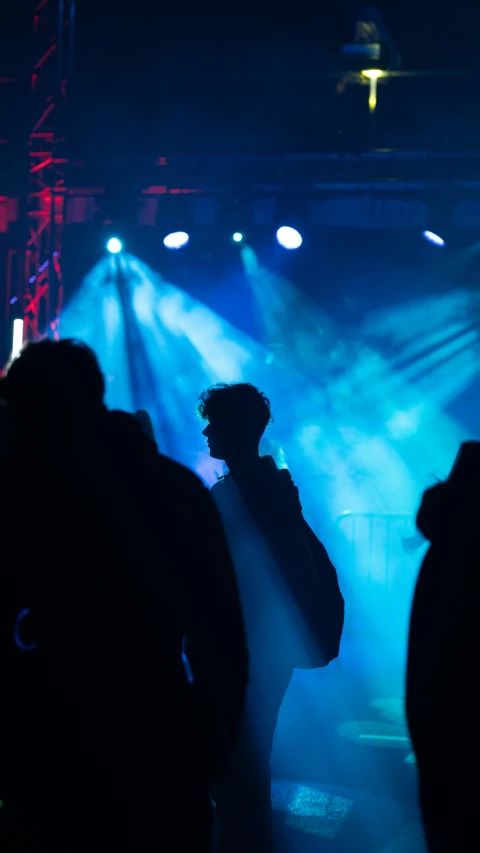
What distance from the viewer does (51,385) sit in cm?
176

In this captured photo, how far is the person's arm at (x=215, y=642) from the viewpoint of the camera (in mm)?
1761

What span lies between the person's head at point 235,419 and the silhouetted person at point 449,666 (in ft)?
4.14

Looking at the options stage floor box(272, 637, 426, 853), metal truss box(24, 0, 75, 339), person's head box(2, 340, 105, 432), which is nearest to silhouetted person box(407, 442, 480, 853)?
person's head box(2, 340, 105, 432)

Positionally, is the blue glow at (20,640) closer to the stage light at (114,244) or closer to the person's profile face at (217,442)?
the person's profile face at (217,442)

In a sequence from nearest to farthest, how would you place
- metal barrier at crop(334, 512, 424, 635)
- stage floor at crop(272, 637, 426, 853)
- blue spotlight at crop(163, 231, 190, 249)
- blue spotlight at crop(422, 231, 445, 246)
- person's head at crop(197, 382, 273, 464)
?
person's head at crop(197, 382, 273, 464) → stage floor at crop(272, 637, 426, 853) → metal barrier at crop(334, 512, 424, 635) → blue spotlight at crop(163, 231, 190, 249) → blue spotlight at crop(422, 231, 445, 246)

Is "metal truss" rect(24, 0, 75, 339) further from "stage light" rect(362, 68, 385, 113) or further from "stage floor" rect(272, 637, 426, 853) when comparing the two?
"stage floor" rect(272, 637, 426, 853)

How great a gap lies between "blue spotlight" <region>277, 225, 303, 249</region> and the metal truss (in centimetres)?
297

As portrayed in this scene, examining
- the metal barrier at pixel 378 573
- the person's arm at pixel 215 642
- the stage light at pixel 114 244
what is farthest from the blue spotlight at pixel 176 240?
the person's arm at pixel 215 642

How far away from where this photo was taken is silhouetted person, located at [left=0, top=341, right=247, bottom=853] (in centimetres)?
161

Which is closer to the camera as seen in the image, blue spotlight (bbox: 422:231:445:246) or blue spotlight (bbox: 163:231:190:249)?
blue spotlight (bbox: 163:231:190:249)

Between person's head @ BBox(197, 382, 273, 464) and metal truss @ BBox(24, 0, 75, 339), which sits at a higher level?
metal truss @ BBox(24, 0, 75, 339)

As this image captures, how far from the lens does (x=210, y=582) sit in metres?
1.82

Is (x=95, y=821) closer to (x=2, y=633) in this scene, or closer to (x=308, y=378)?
(x=2, y=633)

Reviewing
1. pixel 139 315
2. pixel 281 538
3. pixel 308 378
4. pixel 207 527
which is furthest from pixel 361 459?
pixel 207 527
